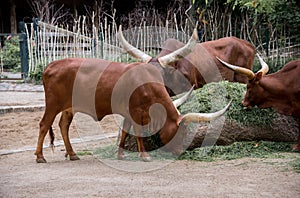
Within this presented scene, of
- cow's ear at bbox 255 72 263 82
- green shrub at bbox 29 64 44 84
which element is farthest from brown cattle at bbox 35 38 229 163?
green shrub at bbox 29 64 44 84

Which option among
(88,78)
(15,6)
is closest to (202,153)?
(88,78)

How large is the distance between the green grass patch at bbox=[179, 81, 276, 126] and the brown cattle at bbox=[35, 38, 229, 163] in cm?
46

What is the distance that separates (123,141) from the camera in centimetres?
738

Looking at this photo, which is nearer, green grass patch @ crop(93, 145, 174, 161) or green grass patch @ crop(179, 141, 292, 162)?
green grass patch @ crop(179, 141, 292, 162)

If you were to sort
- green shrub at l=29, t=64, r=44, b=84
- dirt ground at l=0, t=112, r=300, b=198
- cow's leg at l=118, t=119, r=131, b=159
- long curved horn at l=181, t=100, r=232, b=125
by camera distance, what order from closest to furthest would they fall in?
dirt ground at l=0, t=112, r=300, b=198, long curved horn at l=181, t=100, r=232, b=125, cow's leg at l=118, t=119, r=131, b=159, green shrub at l=29, t=64, r=44, b=84

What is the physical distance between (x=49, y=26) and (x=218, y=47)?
7555 mm

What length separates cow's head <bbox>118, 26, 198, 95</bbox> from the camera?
26.1 feet

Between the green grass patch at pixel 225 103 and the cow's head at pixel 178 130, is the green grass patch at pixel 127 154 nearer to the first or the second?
the cow's head at pixel 178 130

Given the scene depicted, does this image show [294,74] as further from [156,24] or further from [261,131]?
[156,24]

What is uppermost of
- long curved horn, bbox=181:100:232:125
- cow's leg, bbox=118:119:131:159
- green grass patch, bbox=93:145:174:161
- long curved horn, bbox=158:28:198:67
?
long curved horn, bbox=158:28:198:67

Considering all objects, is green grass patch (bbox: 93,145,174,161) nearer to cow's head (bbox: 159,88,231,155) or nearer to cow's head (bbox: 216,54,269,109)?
cow's head (bbox: 159,88,231,155)

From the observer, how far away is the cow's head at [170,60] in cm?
797

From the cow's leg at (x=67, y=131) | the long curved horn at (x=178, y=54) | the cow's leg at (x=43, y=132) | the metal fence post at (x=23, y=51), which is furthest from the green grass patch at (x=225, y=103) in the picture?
the metal fence post at (x=23, y=51)

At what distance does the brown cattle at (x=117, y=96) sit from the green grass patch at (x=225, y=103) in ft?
1.50
